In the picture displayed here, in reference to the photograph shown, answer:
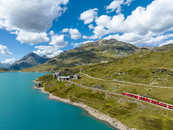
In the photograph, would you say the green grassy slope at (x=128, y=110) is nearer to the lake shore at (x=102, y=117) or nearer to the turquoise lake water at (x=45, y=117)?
the lake shore at (x=102, y=117)

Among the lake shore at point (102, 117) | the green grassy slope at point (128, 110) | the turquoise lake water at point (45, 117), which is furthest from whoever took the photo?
the turquoise lake water at point (45, 117)

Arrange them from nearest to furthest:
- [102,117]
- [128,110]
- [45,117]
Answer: [128,110], [102,117], [45,117]

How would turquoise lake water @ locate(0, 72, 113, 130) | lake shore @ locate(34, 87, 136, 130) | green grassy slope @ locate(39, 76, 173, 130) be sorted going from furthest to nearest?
turquoise lake water @ locate(0, 72, 113, 130) < lake shore @ locate(34, 87, 136, 130) < green grassy slope @ locate(39, 76, 173, 130)

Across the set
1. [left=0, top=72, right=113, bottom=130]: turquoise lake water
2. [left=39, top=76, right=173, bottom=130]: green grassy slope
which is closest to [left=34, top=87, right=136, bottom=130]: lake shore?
[left=39, top=76, right=173, bottom=130]: green grassy slope

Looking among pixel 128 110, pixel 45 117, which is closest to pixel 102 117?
pixel 128 110

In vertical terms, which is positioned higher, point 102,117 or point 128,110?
point 128,110

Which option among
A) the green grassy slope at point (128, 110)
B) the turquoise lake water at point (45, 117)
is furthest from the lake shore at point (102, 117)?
the turquoise lake water at point (45, 117)

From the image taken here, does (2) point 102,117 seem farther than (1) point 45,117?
No

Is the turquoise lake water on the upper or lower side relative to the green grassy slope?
lower

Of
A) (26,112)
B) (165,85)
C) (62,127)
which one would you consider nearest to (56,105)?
(26,112)

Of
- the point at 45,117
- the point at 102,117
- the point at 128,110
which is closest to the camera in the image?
the point at 128,110

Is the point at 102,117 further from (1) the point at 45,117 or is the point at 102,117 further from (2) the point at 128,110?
(1) the point at 45,117

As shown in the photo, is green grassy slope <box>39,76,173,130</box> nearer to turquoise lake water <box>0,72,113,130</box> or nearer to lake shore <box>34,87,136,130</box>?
lake shore <box>34,87,136,130</box>

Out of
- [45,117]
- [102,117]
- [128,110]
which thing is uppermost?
[128,110]
